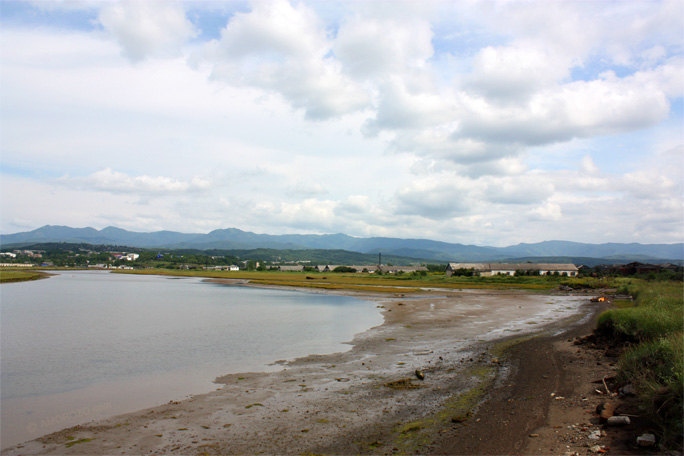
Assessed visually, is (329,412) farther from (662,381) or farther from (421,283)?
(421,283)

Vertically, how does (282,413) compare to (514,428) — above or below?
below

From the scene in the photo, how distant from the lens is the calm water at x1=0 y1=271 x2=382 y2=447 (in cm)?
1441

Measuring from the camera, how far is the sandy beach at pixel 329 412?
10477 millimetres

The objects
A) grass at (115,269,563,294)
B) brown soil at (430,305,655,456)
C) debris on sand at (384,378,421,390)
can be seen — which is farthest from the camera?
grass at (115,269,563,294)

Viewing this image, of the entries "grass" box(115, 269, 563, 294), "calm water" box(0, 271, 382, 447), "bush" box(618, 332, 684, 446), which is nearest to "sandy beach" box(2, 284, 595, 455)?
"calm water" box(0, 271, 382, 447)

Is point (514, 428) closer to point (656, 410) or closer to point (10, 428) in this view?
point (656, 410)

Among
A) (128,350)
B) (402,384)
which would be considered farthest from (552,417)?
(128,350)

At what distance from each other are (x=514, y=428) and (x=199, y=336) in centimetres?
2266

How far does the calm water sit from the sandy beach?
1.58 metres

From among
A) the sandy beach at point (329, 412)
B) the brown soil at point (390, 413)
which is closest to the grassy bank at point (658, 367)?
the brown soil at point (390, 413)

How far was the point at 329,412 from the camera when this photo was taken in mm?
12891

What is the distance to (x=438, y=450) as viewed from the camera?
375 inches

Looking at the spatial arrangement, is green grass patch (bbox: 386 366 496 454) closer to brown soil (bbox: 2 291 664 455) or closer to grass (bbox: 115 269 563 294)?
brown soil (bbox: 2 291 664 455)

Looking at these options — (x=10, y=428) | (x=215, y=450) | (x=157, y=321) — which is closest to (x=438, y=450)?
(x=215, y=450)
